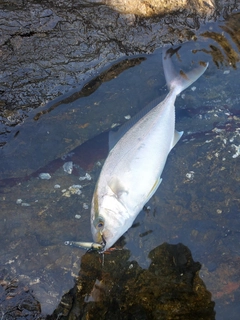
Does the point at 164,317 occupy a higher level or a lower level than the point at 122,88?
lower

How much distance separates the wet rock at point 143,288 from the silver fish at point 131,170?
31cm

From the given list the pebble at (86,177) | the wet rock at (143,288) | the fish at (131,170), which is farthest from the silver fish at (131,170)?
the pebble at (86,177)

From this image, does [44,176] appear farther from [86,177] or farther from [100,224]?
[100,224]

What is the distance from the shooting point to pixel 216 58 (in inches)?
150

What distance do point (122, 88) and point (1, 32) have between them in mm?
1402

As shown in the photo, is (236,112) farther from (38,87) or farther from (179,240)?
(38,87)

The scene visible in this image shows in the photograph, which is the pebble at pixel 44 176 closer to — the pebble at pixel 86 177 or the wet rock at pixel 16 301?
the pebble at pixel 86 177

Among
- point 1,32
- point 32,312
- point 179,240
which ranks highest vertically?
point 1,32

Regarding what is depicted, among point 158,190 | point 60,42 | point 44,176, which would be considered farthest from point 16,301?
point 60,42

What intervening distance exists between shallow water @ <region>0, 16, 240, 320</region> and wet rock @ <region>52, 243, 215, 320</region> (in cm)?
10

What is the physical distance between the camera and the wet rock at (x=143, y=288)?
2.61m

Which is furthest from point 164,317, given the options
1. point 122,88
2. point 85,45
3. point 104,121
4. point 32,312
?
point 85,45

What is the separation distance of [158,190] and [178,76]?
125cm

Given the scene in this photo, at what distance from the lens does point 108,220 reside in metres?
2.72
